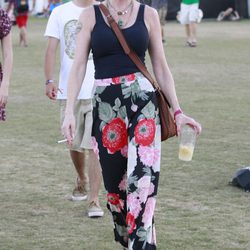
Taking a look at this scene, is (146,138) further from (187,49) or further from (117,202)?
(187,49)

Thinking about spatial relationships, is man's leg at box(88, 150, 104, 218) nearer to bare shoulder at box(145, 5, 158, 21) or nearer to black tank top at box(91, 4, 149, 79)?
black tank top at box(91, 4, 149, 79)

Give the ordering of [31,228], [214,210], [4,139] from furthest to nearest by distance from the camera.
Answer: [4,139], [214,210], [31,228]

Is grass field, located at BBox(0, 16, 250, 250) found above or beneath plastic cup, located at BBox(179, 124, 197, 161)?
beneath

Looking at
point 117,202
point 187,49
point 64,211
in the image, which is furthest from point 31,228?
point 187,49

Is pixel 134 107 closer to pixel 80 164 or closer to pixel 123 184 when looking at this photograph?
pixel 123 184

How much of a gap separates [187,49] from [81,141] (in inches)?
619

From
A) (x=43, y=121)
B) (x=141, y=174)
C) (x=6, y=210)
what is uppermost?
(x=141, y=174)

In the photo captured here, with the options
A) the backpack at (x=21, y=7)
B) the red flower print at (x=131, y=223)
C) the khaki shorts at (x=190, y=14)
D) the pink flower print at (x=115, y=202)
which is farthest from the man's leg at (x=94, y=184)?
the backpack at (x=21, y=7)

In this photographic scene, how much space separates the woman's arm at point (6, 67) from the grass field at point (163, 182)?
110 cm

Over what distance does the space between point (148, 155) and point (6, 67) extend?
1652mm

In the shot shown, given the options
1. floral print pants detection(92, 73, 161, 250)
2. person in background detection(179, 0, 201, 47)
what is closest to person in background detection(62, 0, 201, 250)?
floral print pants detection(92, 73, 161, 250)

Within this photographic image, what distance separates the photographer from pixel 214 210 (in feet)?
23.7

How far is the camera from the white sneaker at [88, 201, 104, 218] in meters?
7.06

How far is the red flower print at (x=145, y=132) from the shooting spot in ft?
16.9
